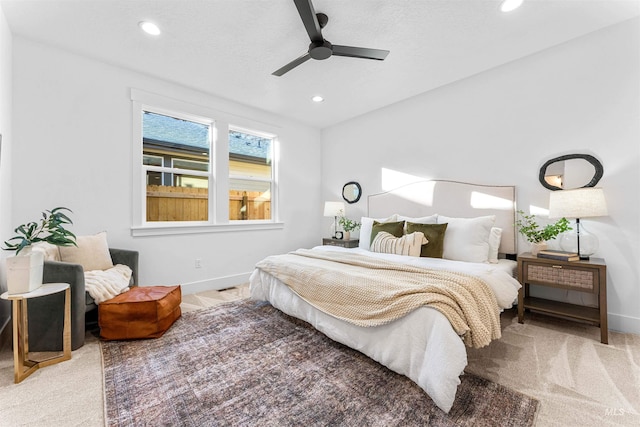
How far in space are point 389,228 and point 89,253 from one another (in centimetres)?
306

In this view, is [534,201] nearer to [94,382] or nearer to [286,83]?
[286,83]

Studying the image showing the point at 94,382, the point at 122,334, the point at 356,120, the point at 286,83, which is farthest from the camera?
the point at 356,120

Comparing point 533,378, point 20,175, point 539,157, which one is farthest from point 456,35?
point 20,175

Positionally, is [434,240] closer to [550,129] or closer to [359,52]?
[550,129]

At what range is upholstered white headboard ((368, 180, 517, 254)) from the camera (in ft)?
9.86

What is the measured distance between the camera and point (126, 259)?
9.29ft

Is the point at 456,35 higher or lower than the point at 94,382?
higher

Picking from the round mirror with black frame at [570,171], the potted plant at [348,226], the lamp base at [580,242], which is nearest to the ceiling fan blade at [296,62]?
the potted plant at [348,226]

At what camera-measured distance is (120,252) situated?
9.33 ft

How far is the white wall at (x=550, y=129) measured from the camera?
238 cm

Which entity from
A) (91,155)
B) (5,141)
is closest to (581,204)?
(91,155)

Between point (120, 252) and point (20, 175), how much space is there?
3.54 feet

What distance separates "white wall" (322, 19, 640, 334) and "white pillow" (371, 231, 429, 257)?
1097 millimetres

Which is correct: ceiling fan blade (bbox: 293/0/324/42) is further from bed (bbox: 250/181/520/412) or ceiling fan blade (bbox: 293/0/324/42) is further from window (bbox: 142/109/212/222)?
window (bbox: 142/109/212/222)
